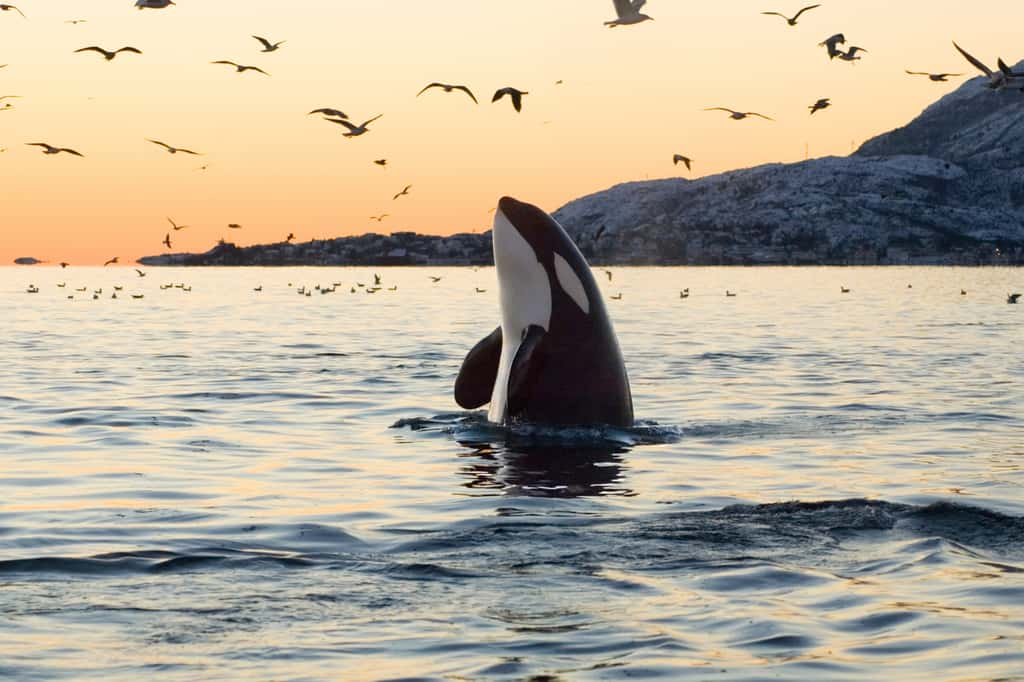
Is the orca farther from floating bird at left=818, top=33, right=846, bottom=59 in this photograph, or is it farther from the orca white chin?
floating bird at left=818, top=33, right=846, bottom=59

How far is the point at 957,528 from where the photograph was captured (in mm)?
12250

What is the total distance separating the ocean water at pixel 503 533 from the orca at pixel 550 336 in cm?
33

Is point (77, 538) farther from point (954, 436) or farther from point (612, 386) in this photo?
point (954, 436)

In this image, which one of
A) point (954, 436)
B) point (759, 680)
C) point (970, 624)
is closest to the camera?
A: point (759, 680)

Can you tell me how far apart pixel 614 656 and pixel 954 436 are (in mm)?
12212

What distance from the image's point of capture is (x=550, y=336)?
57.2 ft

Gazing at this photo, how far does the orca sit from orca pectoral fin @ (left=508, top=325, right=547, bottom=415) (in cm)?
1

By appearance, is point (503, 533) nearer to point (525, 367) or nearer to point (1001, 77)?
point (525, 367)

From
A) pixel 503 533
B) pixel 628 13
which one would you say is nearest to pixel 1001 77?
pixel 628 13

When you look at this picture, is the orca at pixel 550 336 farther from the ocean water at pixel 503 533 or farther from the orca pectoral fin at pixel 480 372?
the ocean water at pixel 503 533

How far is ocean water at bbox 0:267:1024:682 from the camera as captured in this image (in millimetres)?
8602

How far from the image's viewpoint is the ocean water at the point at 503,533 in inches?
339

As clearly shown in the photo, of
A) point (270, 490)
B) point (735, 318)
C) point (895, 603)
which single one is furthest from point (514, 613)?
point (735, 318)

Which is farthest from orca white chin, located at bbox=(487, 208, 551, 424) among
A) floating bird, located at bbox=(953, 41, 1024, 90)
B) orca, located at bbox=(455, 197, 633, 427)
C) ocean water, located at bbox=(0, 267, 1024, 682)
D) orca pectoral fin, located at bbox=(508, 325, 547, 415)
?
floating bird, located at bbox=(953, 41, 1024, 90)
